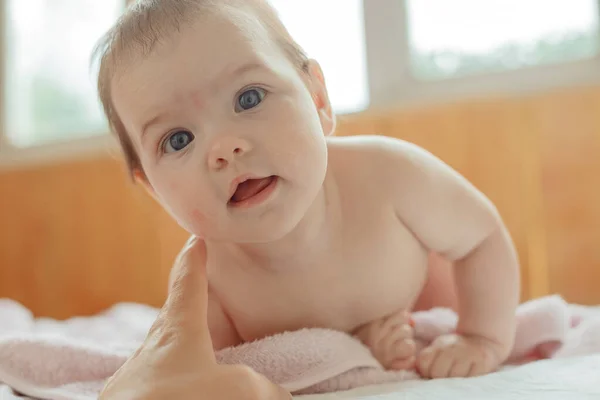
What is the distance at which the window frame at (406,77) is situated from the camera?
4.74ft

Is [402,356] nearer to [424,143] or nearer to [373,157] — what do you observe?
[373,157]

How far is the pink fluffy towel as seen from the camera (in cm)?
68

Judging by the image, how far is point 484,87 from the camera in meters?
1.52

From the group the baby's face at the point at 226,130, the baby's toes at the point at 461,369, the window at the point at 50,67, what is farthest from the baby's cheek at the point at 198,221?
the window at the point at 50,67

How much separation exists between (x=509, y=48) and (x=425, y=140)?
0.37m

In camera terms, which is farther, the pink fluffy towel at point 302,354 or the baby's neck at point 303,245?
the baby's neck at point 303,245

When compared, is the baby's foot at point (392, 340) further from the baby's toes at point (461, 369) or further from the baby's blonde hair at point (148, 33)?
the baby's blonde hair at point (148, 33)

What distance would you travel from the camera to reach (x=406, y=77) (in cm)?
161

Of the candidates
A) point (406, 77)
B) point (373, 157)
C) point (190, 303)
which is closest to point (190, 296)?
point (190, 303)

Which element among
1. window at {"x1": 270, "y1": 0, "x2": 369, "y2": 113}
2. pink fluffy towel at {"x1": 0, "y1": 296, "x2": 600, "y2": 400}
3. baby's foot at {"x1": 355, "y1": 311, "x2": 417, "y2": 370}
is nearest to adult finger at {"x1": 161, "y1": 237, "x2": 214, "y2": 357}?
pink fluffy towel at {"x1": 0, "y1": 296, "x2": 600, "y2": 400}

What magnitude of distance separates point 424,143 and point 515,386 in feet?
2.66

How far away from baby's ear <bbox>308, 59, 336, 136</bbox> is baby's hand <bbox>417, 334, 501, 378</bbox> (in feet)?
0.99

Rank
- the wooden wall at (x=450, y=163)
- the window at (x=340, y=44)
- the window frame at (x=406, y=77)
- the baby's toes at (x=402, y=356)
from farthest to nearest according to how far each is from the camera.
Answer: the window at (x=340, y=44), the window frame at (x=406, y=77), the wooden wall at (x=450, y=163), the baby's toes at (x=402, y=356)

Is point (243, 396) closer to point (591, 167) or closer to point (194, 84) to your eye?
point (194, 84)
